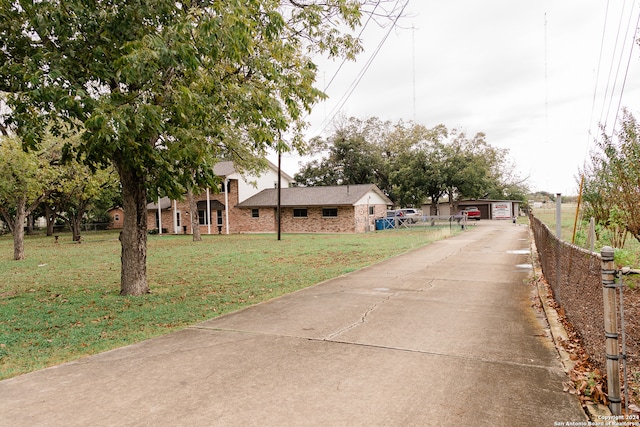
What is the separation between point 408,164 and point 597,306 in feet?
136

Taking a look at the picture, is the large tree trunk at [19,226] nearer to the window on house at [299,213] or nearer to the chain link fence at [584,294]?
the chain link fence at [584,294]

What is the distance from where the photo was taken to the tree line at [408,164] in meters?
43.2

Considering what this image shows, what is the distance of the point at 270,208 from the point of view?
37938 mm

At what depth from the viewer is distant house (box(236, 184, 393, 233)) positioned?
117 ft

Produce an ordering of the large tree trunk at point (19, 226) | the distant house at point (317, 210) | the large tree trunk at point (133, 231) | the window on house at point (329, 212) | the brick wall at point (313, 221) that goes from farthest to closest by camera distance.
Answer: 1. the window on house at point (329, 212)
2. the distant house at point (317, 210)
3. the brick wall at point (313, 221)
4. the large tree trunk at point (19, 226)
5. the large tree trunk at point (133, 231)

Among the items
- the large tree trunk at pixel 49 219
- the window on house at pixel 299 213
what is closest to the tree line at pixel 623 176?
the window on house at pixel 299 213

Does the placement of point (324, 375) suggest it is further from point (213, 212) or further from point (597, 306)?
point (213, 212)

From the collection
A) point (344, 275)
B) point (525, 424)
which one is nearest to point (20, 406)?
point (525, 424)

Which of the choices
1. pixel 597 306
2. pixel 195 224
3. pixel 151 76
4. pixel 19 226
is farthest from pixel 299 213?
pixel 597 306

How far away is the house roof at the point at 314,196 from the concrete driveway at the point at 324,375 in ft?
93.0

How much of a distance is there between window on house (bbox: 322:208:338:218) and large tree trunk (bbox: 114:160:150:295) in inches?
1073

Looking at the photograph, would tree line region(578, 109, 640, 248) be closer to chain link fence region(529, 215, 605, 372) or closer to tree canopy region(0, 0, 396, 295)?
chain link fence region(529, 215, 605, 372)


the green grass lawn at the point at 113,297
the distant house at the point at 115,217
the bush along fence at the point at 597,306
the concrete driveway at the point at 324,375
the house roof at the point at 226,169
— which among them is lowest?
the green grass lawn at the point at 113,297

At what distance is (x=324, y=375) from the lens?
434cm
